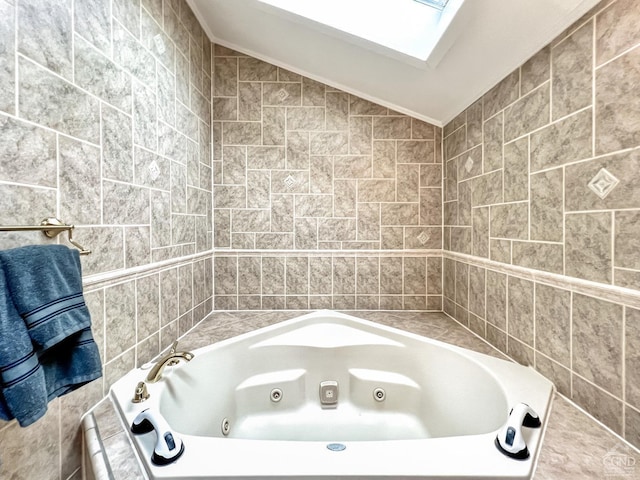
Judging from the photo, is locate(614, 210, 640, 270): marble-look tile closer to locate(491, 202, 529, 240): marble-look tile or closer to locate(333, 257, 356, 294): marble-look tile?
locate(491, 202, 529, 240): marble-look tile

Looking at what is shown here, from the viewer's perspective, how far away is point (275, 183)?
205 cm

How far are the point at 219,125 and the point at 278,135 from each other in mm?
438

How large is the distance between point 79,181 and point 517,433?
1518mm

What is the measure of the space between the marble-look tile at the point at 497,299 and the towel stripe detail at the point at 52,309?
5.48ft

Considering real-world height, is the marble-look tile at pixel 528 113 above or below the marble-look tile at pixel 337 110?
below

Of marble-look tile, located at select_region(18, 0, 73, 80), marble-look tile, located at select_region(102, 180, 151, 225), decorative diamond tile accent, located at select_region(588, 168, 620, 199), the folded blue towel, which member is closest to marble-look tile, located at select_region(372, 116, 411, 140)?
decorative diamond tile accent, located at select_region(588, 168, 620, 199)

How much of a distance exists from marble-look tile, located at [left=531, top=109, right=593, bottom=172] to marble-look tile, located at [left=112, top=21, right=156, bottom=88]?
66.5 inches

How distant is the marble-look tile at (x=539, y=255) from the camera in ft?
3.44

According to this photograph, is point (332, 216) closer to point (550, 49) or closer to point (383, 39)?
point (383, 39)

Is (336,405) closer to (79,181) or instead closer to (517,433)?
(517,433)

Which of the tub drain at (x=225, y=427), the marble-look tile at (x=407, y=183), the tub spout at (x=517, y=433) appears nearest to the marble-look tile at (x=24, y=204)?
the tub drain at (x=225, y=427)

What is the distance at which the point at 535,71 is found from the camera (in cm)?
115

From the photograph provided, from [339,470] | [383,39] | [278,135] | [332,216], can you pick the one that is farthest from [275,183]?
[339,470]

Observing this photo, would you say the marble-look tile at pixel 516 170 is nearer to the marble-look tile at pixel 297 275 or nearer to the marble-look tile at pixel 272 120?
the marble-look tile at pixel 297 275
